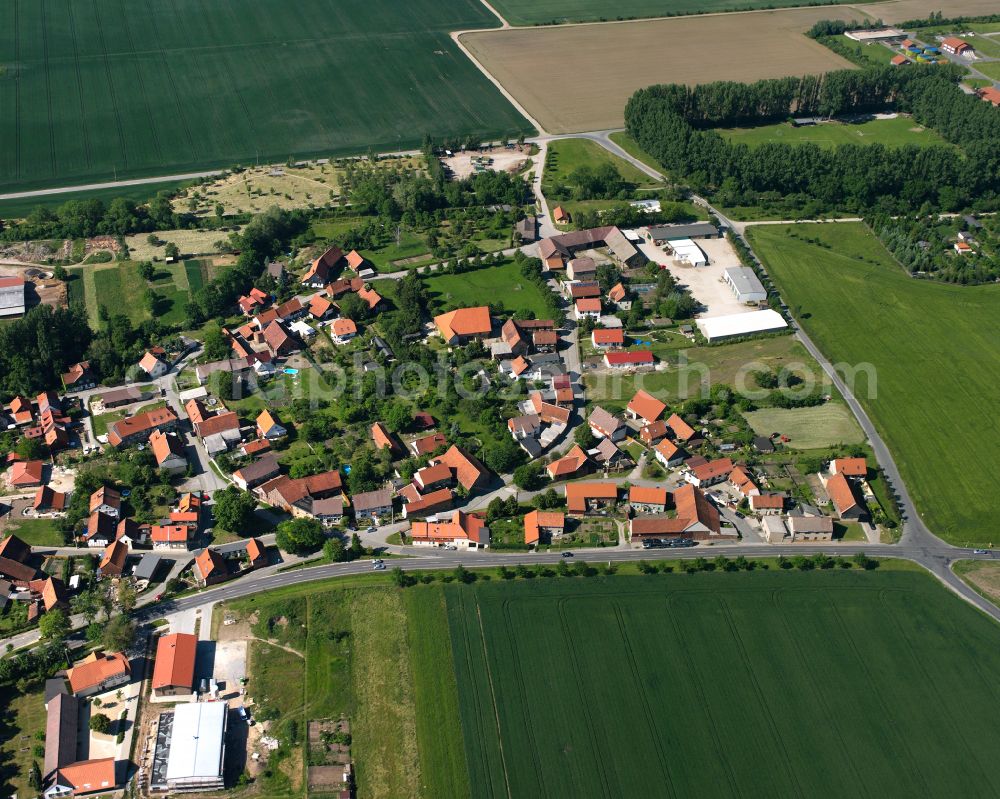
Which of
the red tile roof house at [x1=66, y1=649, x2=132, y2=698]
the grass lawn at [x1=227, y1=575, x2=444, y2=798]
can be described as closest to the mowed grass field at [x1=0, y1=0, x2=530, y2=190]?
the grass lawn at [x1=227, y1=575, x2=444, y2=798]

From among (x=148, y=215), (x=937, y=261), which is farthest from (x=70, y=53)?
(x=937, y=261)

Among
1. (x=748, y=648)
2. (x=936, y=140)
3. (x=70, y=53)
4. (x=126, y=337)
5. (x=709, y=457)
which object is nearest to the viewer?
(x=748, y=648)

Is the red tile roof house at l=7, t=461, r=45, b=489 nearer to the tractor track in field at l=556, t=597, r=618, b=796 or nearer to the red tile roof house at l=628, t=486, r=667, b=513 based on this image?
the tractor track in field at l=556, t=597, r=618, b=796

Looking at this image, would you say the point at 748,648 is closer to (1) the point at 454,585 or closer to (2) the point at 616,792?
(2) the point at 616,792

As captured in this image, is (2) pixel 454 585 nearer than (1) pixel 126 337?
Yes

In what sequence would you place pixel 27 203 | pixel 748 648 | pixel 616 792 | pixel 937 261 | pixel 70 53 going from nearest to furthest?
1. pixel 616 792
2. pixel 748 648
3. pixel 937 261
4. pixel 27 203
5. pixel 70 53

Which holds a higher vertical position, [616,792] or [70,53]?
[70,53]

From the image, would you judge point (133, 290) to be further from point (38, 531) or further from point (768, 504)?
point (768, 504)
